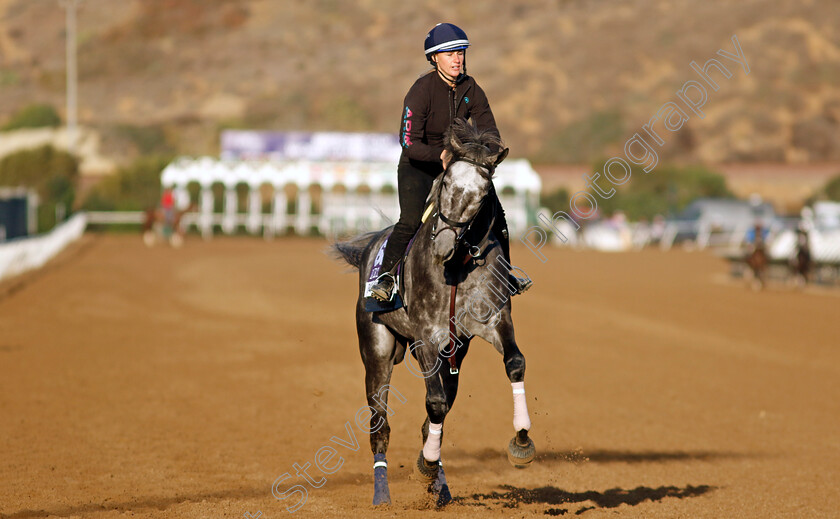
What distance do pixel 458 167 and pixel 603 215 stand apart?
53.4 metres

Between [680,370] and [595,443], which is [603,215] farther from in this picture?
[595,443]

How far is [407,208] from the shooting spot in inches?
264

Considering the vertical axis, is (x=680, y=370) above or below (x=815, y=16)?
below

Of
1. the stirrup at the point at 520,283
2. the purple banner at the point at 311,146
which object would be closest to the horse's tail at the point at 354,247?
the stirrup at the point at 520,283

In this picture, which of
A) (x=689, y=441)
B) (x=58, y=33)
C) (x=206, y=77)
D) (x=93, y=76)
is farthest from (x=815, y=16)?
(x=689, y=441)

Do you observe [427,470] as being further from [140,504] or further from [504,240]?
[140,504]

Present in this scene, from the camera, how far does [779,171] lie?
67.1 metres

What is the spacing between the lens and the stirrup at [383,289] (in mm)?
6434

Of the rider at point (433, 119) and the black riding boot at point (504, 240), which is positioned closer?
the black riding boot at point (504, 240)

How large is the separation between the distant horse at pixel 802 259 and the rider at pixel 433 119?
21.6 m

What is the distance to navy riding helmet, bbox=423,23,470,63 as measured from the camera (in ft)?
21.1

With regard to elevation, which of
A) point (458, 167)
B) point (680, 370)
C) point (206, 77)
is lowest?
point (680, 370)

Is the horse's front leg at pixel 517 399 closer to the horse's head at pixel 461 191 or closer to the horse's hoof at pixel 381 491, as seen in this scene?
the horse's head at pixel 461 191

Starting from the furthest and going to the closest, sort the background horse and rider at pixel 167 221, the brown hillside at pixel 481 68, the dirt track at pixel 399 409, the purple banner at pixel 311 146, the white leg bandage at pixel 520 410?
the brown hillside at pixel 481 68, the purple banner at pixel 311 146, the background horse and rider at pixel 167 221, the dirt track at pixel 399 409, the white leg bandage at pixel 520 410
